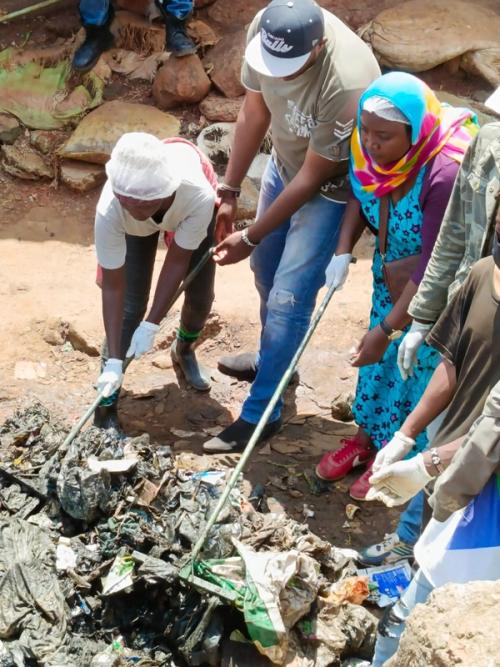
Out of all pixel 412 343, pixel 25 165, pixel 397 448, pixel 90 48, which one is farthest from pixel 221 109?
pixel 397 448

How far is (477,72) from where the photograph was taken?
730 cm

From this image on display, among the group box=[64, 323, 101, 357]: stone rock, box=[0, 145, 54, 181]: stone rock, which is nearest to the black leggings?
box=[64, 323, 101, 357]: stone rock

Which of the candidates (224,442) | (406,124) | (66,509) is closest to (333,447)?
(224,442)

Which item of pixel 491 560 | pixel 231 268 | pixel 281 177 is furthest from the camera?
pixel 231 268

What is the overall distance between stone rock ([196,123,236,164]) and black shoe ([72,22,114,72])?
116cm

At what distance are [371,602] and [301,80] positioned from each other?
85.2 inches

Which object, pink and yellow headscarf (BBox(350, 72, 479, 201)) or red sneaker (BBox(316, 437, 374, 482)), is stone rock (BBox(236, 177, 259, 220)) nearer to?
red sneaker (BBox(316, 437, 374, 482))

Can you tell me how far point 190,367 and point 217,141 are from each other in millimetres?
2572

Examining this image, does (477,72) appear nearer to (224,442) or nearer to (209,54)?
(209,54)

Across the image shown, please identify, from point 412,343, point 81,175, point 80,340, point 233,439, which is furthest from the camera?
point 81,175

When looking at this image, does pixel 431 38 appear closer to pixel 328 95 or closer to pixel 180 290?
pixel 328 95

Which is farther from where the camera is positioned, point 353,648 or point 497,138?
point 353,648

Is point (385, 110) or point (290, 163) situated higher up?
point (385, 110)

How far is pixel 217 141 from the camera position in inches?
280
